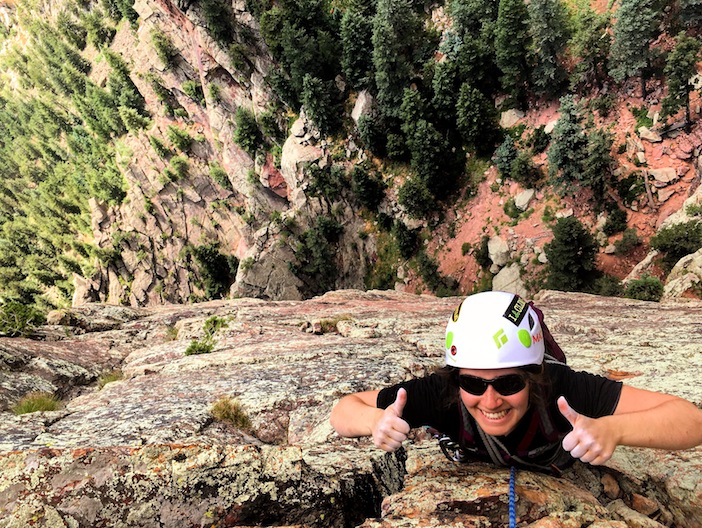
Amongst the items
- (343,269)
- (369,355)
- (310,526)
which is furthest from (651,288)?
(343,269)

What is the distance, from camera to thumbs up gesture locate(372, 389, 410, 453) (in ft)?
11.3

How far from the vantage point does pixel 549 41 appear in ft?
122

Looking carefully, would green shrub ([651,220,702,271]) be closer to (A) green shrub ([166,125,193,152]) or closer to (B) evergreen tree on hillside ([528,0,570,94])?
(B) evergreen tree on hillside ([528,0,570,94])

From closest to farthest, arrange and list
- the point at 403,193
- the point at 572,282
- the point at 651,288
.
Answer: the point at 651,288 → the point at 572,282 → the point at 403,193

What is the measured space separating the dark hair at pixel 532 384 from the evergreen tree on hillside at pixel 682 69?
40369 mm

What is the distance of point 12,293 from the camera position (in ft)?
292

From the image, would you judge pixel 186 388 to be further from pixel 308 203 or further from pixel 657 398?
pixel 308 203

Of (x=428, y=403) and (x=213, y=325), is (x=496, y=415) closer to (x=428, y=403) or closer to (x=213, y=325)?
(x=428, y=403)

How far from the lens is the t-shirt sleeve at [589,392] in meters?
3.53

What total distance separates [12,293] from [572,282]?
115351 millimetres

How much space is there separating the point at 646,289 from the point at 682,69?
64.3 ft

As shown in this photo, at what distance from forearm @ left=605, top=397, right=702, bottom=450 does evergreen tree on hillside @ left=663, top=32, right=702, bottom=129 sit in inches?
1583

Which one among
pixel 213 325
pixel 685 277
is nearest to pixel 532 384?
pixel 213 325

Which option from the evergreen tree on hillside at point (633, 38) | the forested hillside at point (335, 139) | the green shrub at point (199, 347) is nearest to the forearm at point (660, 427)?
the green shrub at point (199, 347)
